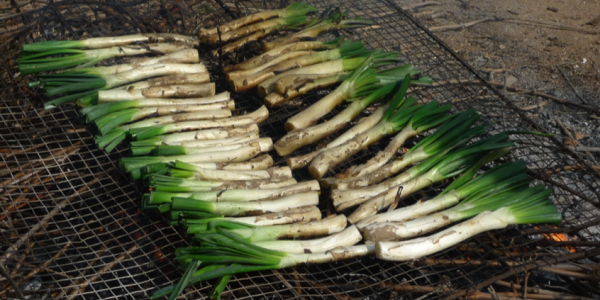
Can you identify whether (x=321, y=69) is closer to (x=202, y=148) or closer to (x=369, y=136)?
(x=369, y=136)

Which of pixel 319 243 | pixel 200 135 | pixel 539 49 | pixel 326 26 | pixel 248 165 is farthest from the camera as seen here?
pixel 539 49

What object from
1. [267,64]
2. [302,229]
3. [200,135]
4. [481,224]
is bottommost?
[481,224]

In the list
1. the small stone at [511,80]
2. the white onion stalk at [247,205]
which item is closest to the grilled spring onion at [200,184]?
the white onion stalk at [247,205]

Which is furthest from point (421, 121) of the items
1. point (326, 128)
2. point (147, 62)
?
point (147, 62)

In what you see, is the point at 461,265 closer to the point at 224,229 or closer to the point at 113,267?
the point at 224,229

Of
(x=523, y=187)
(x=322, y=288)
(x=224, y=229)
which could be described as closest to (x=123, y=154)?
(x=224, y=229)

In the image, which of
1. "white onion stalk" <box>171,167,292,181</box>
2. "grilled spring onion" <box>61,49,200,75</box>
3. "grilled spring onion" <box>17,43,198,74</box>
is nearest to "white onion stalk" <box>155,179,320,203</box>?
"white onion stalk" <box>171,167,292,181</box>
